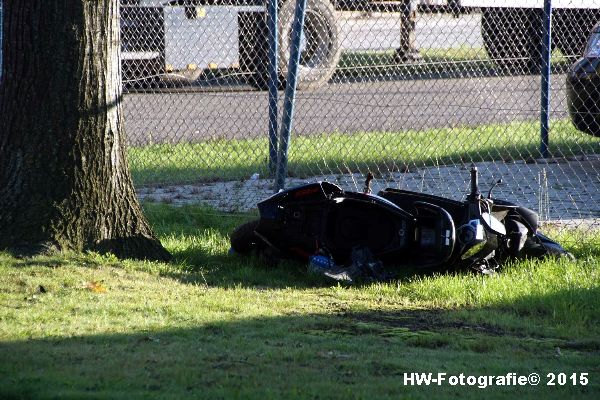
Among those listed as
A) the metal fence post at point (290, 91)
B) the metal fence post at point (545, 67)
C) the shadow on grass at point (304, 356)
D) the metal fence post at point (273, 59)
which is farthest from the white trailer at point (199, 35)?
the shadow on grass at point (304, 356)

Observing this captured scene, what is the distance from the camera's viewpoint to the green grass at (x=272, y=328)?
4.25 metres

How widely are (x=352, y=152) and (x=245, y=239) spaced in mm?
4173

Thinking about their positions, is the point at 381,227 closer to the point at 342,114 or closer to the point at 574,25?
the point at 342,114

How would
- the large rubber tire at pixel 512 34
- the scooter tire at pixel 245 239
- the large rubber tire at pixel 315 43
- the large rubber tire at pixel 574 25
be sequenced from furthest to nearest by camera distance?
the large rubber tire at pixel 574 25 < the large rubber tire at pixel 512 34 < the large rubber tire at pixel 315 43 < the scooter tire at pixel 245 239

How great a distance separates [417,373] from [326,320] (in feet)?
3.56

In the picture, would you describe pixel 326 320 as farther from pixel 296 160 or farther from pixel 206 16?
pixel 206 16

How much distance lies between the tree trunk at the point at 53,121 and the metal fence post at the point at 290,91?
179 centimetres

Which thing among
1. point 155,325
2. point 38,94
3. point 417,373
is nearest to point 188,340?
point 155,325

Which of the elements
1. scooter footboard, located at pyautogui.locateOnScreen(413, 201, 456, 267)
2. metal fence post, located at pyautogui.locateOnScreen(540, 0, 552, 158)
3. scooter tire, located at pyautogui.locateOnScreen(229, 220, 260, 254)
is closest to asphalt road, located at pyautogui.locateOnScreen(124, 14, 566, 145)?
metal fence post, located at pyautogui.locateOnScreen(540, 0, 552, 158)

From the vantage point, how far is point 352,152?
35.7 feet

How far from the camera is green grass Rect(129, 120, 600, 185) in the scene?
10.1 metres

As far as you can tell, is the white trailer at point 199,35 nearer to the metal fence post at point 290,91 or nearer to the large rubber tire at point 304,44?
the large rubber tire at point 304,44

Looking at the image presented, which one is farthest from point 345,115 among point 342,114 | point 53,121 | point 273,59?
point 53,121

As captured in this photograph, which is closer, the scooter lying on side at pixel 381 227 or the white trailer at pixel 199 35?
the scooter lying on side at pixel 381 227
